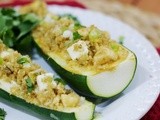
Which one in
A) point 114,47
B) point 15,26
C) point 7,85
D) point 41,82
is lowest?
point 15,26

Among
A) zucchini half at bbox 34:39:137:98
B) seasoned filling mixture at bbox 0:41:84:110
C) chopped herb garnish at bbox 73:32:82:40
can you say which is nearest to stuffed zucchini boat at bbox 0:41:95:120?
seasoned filling mixture at bbox 0:41:84:110

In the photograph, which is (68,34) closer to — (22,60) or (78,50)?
(78,50)

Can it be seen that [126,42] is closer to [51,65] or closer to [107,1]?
[51,65]

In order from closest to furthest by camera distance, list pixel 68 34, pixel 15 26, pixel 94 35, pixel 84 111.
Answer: pixel 84 111, pixel 94 35, pixel 68 34, pixel 15 26

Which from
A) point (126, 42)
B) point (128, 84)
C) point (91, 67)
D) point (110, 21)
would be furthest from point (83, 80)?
point (110, 21)

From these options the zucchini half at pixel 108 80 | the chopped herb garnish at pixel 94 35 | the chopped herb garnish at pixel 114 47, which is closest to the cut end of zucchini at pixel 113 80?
the zucchini half at pixel 108 80

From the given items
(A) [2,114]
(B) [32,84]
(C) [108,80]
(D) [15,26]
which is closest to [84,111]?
(C) [108,80]
